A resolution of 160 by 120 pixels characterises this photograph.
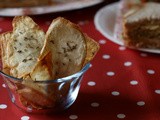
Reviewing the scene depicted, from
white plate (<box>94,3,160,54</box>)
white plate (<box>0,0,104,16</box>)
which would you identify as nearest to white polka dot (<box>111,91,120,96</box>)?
white plate (<box>94,3,160,54</box>)

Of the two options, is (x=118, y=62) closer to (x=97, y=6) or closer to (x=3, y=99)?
(x=3, y=99)

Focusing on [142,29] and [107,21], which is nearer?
[142,29]

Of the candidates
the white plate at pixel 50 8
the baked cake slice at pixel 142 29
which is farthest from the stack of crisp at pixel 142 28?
the white plate at pixel 50 8

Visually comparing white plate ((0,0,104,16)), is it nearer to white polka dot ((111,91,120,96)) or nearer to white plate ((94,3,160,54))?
white plate ((94,3,160,54))

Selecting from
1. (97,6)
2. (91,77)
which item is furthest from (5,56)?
(97,6)

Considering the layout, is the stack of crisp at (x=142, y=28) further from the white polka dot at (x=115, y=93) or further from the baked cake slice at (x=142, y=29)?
the white polka dot at (x=115, y=93)

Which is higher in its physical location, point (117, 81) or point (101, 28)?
point (101, 28)

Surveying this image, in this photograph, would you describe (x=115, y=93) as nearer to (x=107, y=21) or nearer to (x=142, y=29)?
(x=142, y=29)

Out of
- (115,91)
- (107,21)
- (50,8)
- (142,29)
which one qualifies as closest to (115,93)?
(115,91)
